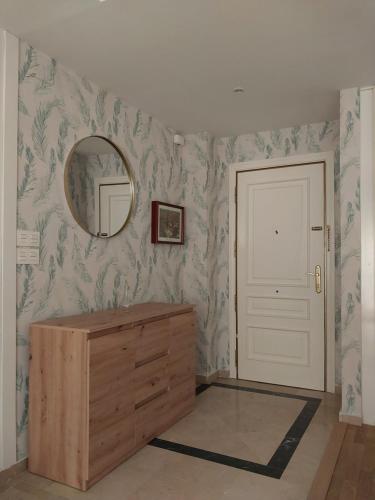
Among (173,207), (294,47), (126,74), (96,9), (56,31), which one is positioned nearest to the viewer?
(96,9)

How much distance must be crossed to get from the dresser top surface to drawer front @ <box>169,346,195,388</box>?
1.07ft

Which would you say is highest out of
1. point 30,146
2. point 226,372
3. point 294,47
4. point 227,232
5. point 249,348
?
point 294,47

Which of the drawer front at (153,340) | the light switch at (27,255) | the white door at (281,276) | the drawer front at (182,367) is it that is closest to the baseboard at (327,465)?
the white door at (281,276)

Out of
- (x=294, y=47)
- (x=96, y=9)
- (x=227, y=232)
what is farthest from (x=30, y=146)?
(x=227, y=232)

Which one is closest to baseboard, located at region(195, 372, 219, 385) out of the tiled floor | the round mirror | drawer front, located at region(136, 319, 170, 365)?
the tiled floor

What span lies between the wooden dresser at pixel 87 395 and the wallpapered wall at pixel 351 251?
57.6 inches

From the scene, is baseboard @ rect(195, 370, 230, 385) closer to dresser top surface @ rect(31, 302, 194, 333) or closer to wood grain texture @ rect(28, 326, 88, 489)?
dresser top surface @ rect(31, 302, 194, 333)

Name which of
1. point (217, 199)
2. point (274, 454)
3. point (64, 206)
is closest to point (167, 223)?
point (217, 199)

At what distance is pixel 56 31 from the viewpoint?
228 cm

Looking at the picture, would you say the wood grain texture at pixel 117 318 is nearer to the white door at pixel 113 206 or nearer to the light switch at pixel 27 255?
the light switch at pixel 27 255

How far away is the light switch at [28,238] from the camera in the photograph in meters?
2.37

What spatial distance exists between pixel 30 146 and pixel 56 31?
0.66 meters

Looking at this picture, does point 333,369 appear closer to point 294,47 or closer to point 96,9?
point 294,47

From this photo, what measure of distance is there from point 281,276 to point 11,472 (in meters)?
2.71
